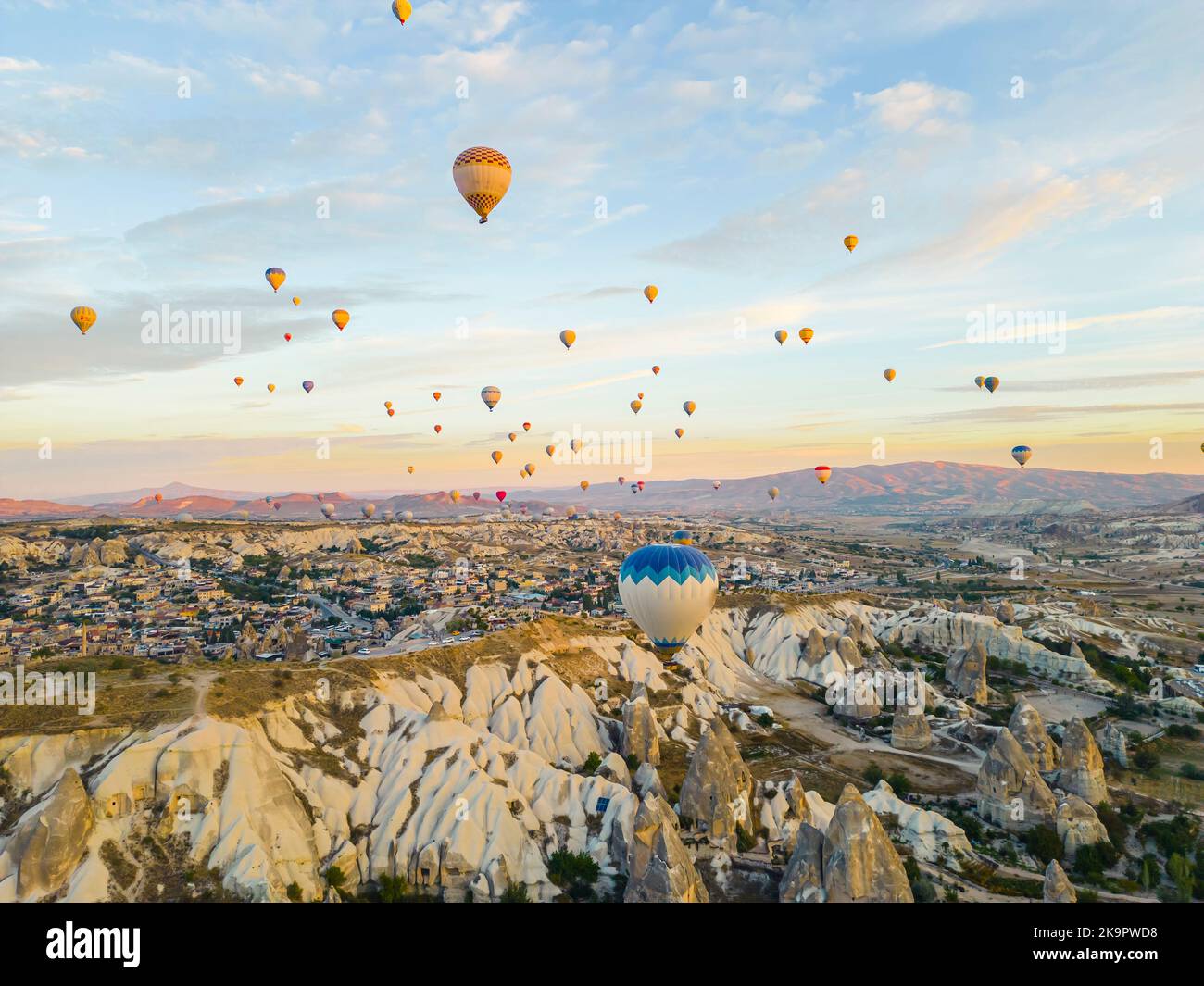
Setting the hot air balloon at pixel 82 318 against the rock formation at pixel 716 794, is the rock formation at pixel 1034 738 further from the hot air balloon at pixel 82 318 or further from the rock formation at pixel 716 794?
the hot air balloon at pixel 82 318

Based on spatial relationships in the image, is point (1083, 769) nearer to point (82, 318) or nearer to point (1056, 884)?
point (1056, 884)

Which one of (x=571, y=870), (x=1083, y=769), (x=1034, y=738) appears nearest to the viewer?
(x=571, y=870)

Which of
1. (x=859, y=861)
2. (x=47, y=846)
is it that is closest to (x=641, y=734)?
(x=859, y=861)

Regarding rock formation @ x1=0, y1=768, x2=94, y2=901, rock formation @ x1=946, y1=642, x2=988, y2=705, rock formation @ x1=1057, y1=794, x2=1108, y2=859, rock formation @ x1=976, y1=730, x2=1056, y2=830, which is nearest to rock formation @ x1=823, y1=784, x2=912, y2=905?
rock formation @ x1=1057, y1=794, x2=1108, y2=859

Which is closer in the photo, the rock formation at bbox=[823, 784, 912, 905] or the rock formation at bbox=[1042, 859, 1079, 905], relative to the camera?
A: the rock formation at bbox=[823, 784, 912, 905]

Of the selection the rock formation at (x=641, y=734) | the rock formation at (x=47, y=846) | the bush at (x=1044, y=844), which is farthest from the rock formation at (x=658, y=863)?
the rock formation at (x=47, y=846)

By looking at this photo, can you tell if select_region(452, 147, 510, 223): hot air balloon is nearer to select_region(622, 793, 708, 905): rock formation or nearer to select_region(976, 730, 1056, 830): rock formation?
select_region(622, 793, 708, 905): rock formation
